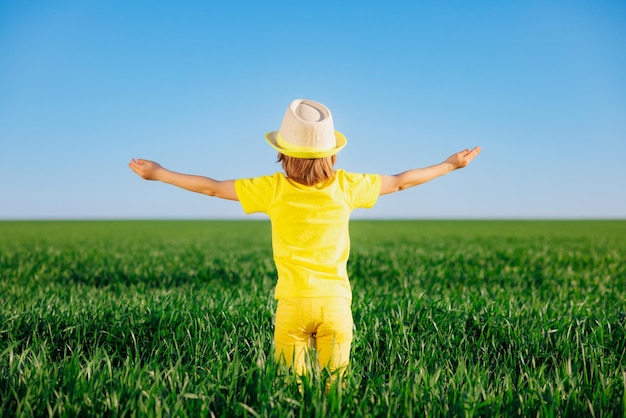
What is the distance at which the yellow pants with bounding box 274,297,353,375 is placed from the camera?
3.42 meters

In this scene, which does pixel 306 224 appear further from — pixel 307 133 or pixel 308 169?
pixel 307 133

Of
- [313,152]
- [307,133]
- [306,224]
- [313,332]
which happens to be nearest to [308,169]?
[313,152]

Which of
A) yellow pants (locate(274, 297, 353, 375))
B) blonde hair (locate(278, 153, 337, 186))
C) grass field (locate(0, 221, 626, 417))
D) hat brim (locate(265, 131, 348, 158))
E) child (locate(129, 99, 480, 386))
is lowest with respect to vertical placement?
grass field (locate(0, 221, 626, 417))

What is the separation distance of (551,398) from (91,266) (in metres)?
11.5

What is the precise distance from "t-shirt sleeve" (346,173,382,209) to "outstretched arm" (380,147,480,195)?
0.06 metres

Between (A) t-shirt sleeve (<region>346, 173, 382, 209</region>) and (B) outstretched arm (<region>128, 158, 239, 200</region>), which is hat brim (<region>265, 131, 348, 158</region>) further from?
(B) outstretched arm (<region>128, 158, 239, 200</region>)

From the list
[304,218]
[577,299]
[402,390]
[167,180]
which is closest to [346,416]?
[402,390]

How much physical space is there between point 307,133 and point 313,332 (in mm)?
1355

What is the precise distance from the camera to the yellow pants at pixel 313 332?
3.42 m

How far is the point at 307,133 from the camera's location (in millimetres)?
3455

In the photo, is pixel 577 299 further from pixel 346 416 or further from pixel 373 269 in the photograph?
pixel 346 416

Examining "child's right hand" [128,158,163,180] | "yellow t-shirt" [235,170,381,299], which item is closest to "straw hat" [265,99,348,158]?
"yellow t-shirt" [235,170,381,299]

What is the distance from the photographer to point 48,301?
653 cm

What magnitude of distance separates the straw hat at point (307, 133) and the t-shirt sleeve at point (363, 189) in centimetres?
26
